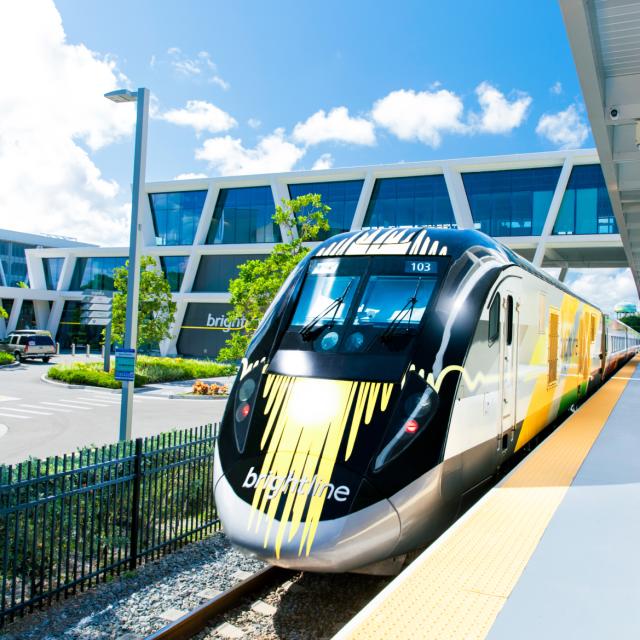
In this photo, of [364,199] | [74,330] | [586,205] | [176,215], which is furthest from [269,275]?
[74,330]

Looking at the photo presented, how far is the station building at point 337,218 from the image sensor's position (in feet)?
123

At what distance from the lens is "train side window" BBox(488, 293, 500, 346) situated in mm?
6594

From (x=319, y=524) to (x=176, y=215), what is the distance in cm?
4784

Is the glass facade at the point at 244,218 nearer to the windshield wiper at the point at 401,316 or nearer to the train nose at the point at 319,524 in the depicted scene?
the windshield wiper at the point at 401,316

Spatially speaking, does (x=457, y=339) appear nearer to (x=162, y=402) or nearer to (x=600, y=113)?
(x=600, y=113)

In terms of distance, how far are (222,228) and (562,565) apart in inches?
1792

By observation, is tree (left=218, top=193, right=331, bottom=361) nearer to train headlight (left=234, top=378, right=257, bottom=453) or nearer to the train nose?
train headlight (left=234, top=378, right=257, bottom=453)

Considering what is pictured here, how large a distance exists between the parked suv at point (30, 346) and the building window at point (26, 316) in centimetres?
2058

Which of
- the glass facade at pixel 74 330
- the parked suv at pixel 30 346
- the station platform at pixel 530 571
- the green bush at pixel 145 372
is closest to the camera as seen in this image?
the station platform at pixel 530 571

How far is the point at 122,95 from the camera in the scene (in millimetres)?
10812

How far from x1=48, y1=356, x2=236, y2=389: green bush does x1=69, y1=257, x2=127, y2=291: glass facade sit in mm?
25817

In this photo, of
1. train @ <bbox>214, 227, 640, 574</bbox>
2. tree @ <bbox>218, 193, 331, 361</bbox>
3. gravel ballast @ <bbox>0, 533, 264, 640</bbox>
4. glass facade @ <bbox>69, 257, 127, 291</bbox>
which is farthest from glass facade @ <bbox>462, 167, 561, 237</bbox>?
gravel ballast @ <bbox>0, 533, 264, 640</bbox>

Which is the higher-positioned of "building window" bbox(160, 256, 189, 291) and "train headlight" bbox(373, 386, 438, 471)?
"building window" bbox(160, 256, 189, 291)

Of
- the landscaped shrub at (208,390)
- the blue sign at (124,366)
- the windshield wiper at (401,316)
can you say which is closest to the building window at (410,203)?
the landscaped shrub at (208,390)
